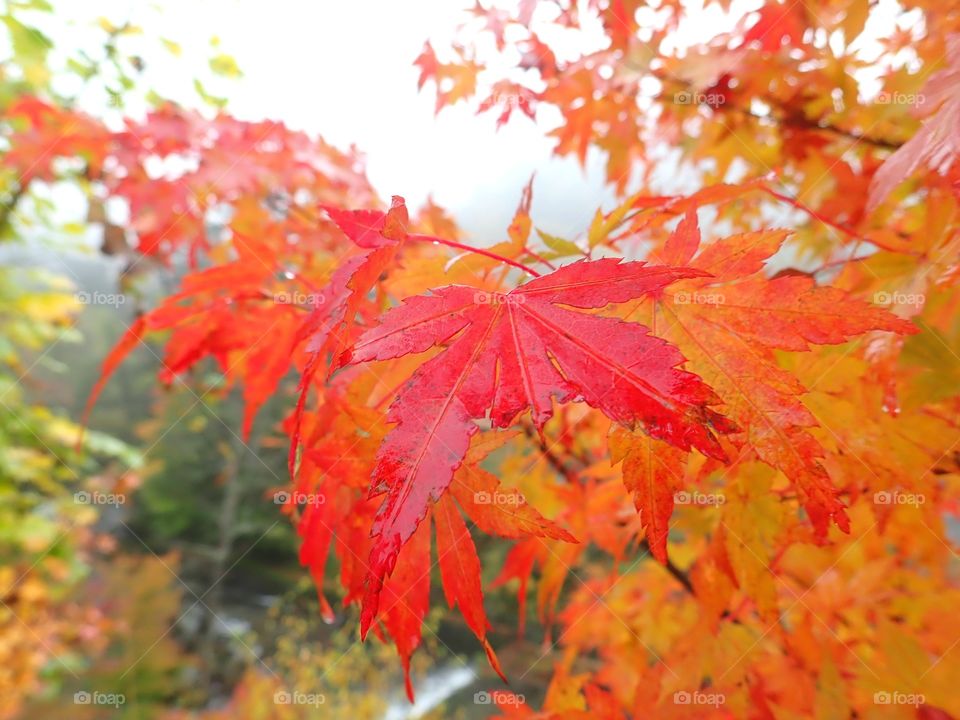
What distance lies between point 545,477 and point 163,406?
847cm

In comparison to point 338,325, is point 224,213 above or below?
above

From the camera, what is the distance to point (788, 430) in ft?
1.34

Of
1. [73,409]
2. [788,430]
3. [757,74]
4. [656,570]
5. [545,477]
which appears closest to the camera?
[788,430]

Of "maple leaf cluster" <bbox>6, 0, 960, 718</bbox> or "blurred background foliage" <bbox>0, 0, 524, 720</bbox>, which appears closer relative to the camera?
"maple leaf cluster" <bbox>6, 0, 960, 718</bbox>

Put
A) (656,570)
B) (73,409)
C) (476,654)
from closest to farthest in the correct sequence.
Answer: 1. (656,570)
2. (476,654)
3. (73,409)

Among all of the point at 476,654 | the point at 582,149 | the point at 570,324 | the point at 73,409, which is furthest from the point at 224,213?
the point at 73,409

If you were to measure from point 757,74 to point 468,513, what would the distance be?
1140 mm

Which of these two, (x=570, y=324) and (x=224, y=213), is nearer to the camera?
(x=570, y=324)

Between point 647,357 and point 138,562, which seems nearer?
point 647,357

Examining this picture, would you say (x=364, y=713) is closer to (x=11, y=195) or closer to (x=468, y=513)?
(x=11, y=195)

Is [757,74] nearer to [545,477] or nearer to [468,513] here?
[545,477]

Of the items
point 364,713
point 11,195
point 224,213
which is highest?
point 11,195

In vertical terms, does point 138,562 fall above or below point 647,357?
above

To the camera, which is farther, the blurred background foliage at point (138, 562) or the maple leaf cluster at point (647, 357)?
the blurred background foliage at point (138, 562)
